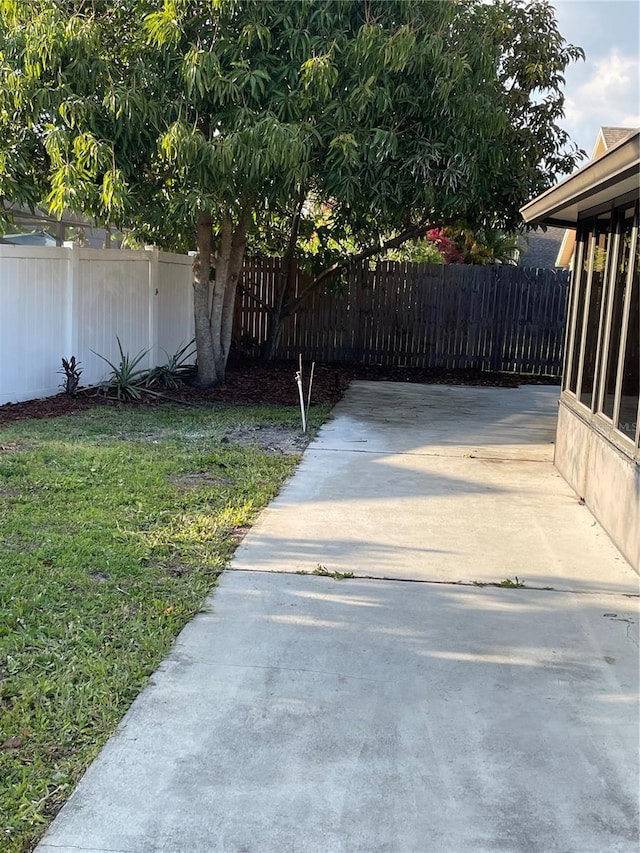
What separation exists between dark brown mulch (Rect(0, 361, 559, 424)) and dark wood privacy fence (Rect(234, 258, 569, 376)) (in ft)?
1.42

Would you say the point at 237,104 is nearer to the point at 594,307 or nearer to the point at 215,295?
the point at 215,295

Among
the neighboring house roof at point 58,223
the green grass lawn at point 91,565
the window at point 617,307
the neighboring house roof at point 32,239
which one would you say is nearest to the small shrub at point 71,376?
the green grass lawn at point 91,565

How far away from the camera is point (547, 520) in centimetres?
650

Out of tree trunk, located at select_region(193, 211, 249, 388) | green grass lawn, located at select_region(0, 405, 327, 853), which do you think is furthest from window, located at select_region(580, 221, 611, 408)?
tree trunk, located at select_region(193, 211, 249, 388)

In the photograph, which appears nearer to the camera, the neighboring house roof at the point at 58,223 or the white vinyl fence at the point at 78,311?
the white vinyl fence at the point at 78,311

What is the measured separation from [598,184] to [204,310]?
7.47 meters

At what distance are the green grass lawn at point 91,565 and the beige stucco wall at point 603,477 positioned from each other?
2467 mm

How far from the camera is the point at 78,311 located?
1099 centimetres

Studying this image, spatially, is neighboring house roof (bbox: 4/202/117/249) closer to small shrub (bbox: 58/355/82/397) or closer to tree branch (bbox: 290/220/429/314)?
small shrub (bbox: 58/355/82/397)

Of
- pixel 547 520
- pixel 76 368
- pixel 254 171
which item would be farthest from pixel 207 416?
pixel 547 520

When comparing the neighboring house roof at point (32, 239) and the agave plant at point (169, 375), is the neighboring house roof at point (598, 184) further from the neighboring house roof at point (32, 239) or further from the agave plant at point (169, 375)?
the neighboring house roof at point (32, 239)

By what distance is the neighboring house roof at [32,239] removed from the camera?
13.2 metres

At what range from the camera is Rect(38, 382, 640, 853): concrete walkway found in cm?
285

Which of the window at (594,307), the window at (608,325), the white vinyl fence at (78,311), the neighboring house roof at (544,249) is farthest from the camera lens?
the neighboring house roof at (544,249)
